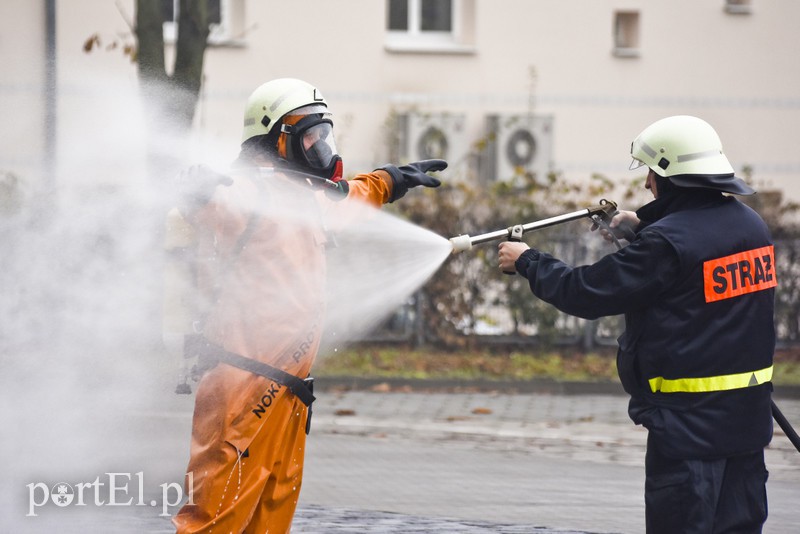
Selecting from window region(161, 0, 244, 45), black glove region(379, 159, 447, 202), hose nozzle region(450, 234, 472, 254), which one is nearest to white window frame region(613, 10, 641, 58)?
window region(161, 0, 244, 45)

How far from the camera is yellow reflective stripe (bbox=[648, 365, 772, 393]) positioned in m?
4.06

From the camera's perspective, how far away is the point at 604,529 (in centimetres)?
621

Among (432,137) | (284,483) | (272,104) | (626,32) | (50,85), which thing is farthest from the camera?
(626,32)

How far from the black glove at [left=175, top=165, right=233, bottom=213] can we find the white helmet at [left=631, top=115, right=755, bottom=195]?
136 centimetres

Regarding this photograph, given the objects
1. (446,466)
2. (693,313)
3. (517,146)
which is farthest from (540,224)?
(517,146)

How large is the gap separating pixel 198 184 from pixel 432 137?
11604 millimetres

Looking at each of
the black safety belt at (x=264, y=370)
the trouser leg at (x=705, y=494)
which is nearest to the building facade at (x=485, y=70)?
the black safety belt at (x=264, y=370)

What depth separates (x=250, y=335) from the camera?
165 inches

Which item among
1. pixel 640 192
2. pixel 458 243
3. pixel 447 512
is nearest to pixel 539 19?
pixel 640 192

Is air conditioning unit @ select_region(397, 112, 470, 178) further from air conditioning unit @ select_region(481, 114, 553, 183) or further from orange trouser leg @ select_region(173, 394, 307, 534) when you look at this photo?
orange trouser leg @ select_region(173, 394, 307, 534)

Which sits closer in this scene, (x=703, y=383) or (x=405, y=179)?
(x=703, y=383)

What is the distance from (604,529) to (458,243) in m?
2.20

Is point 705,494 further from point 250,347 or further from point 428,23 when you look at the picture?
point 428,23

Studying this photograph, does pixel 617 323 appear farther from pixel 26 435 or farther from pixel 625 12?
pixel 26 435
